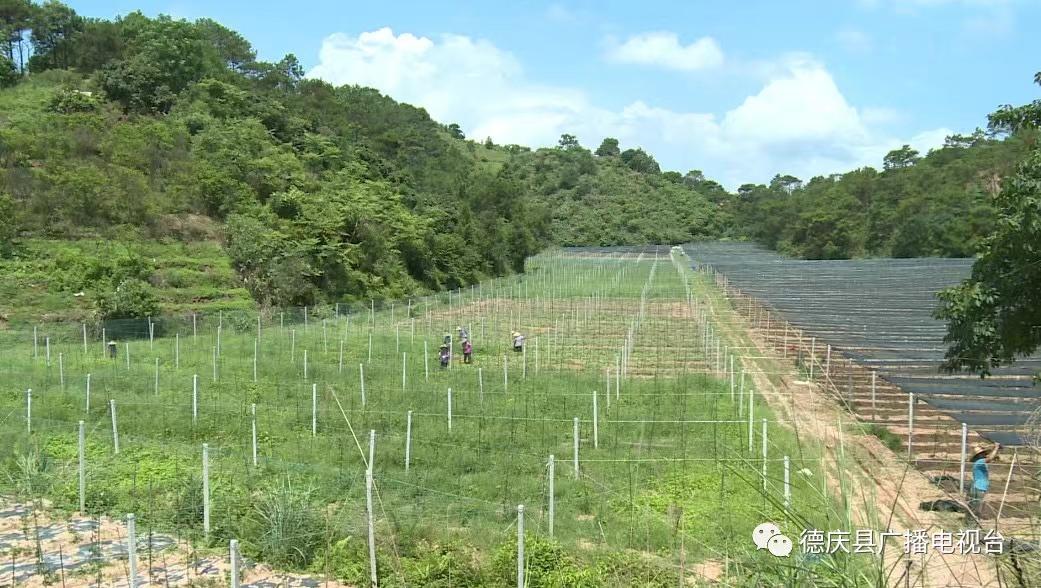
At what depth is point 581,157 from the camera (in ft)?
289

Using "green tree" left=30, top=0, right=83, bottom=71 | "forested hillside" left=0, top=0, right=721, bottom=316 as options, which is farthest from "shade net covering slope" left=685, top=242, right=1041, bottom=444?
"green tree" left=30, top=0, right=83, bottom=71

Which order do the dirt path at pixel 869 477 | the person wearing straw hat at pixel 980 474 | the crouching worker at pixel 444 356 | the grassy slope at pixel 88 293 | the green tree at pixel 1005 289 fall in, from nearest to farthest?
the dirt path at pixel 869 477 < the green tree at pixel 1005 289 < the person wearing straw hat at pixel 980 474 < the crouching worker at pixel 444 356 < the grassy slope at pixel 88 293

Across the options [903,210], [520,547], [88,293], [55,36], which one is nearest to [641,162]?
[903,210]

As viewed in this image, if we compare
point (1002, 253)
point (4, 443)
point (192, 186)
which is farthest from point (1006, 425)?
point (192, 186)

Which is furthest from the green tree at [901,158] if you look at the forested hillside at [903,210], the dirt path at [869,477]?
the dirt path at [869,477]

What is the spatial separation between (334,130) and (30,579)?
4237 cm

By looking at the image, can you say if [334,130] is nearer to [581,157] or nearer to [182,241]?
[182,241]

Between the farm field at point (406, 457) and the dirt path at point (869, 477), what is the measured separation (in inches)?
5.8

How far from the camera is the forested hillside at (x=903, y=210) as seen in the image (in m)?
46.6

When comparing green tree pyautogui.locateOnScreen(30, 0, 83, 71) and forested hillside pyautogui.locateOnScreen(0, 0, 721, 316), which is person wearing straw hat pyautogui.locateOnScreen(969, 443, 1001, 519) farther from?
green tree pyautogui.locateOnScreen(30, 0, 83, 71)

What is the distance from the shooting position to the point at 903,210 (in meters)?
53.8

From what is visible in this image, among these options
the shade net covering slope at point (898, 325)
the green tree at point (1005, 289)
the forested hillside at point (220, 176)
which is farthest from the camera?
the forested hillside at point (220, 176)

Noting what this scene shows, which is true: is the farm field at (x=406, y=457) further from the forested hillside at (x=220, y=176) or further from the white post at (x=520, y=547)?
the forested hillside at (x=220, y=176)

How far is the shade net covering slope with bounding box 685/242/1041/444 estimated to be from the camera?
11672 mm
